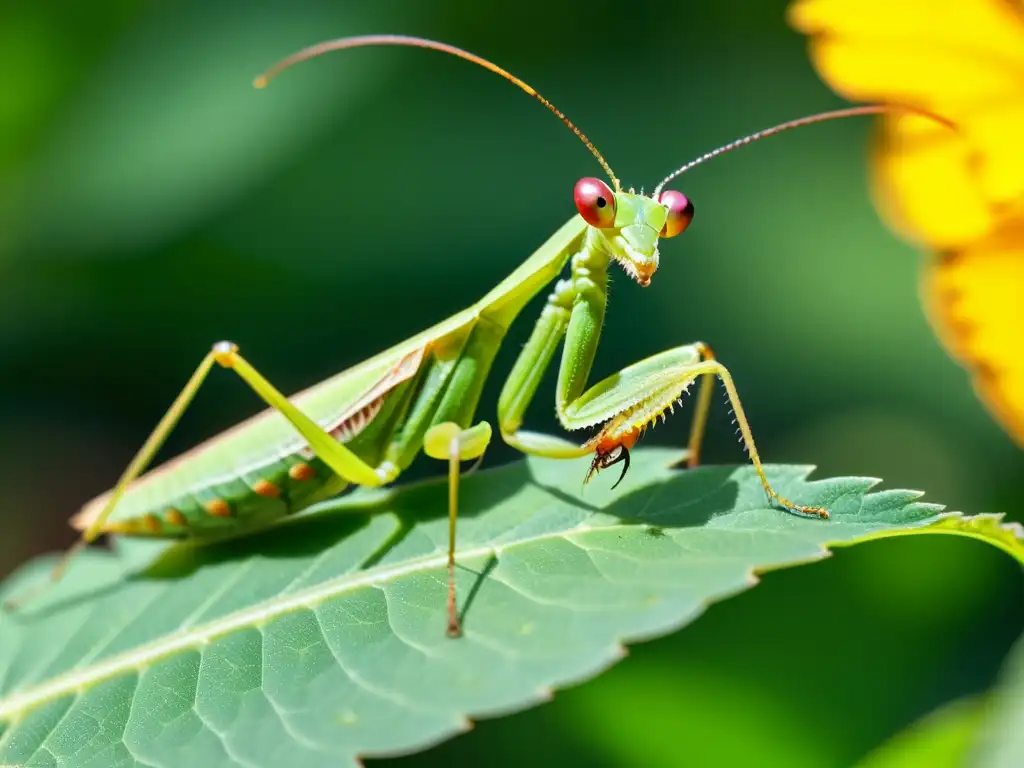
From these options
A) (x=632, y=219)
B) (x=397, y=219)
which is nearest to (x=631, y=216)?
(x=632, y=219)

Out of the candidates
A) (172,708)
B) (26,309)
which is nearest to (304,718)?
(172,708)

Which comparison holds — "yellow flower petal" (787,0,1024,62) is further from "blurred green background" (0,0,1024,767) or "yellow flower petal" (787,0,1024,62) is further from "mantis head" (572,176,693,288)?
"blurred green background" (0,0,1024,767)

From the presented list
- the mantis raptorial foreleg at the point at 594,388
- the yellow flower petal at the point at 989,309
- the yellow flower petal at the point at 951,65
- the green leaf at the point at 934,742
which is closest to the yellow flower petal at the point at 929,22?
the yellow flower petal at the point at 951,65

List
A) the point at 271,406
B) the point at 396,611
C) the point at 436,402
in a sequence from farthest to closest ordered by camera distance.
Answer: the point at 436,402
the point at 271,406
the point at 396,611

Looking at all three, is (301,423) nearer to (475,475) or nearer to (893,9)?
(475,475)

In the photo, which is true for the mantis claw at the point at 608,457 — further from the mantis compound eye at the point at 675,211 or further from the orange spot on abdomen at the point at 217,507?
the orange spot on abdomen at the point at 217,507

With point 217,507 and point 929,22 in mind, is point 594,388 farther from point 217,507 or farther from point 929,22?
point 929,22

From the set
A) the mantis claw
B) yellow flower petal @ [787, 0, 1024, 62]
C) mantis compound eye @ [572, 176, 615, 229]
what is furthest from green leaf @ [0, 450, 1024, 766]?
yellow flower petal @ [787, 0, 1024, 62]
